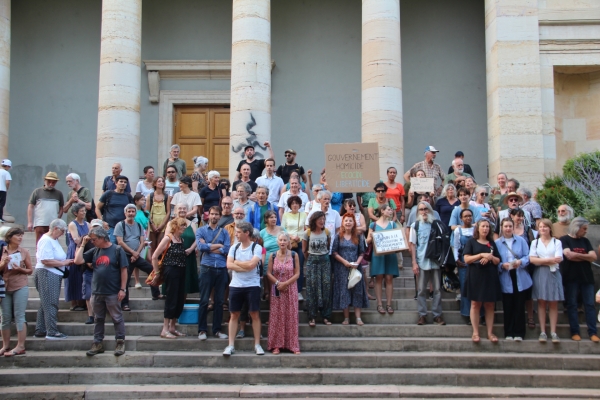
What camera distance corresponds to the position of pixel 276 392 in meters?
7.86

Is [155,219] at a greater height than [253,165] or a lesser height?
lesser

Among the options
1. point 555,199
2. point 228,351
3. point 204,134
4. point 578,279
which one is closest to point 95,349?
point 228,351

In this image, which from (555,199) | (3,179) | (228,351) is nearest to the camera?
(228,351)

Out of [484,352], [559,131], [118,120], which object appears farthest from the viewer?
[559,131]

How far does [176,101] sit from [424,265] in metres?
11.2

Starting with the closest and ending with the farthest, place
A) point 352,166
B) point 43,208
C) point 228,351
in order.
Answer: point 228,351 → point 352,166 → point 43,208

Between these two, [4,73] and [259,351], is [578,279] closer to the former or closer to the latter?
[259,351]

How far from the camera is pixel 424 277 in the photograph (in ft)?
31.0

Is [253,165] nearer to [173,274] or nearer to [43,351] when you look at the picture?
[173,274]

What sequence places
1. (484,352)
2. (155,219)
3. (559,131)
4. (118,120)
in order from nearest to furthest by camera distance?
(484,352) → (155,219) → (118,120) → (559,131)

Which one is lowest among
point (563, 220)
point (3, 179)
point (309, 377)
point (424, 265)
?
point (309, 377)

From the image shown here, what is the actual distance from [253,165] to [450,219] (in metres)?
4.36

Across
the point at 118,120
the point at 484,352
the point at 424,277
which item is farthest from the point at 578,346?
the point at 118,120

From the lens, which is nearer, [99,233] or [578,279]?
[99,233]
